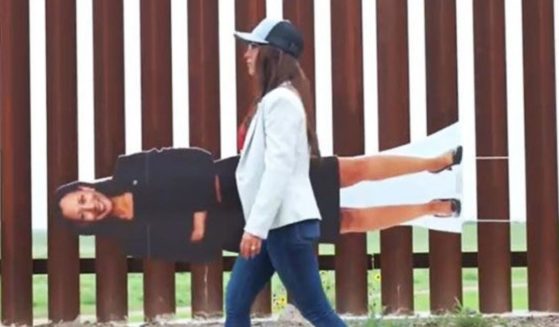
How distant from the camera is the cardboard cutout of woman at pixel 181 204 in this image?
5398mm

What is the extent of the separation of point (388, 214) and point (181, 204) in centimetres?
102

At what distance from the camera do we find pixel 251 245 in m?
3.73

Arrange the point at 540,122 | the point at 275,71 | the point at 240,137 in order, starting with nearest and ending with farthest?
the point at 275,71
the point at 240,137
the point at 540,122

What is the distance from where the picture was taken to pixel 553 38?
217 inches

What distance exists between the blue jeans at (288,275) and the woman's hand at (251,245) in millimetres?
77

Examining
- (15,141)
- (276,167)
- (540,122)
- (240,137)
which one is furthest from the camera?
(540,122)

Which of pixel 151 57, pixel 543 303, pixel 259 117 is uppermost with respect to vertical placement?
pixel 151 57

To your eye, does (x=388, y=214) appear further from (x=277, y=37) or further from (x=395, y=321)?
(x=277, y=37)

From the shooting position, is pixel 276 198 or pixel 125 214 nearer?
pixel 276 198

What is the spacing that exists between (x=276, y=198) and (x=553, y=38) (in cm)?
238

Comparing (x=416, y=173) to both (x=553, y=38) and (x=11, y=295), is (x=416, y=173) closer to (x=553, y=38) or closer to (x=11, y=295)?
(x=553, y=38)

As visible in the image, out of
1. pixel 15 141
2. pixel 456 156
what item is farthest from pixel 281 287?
pixel 15 141

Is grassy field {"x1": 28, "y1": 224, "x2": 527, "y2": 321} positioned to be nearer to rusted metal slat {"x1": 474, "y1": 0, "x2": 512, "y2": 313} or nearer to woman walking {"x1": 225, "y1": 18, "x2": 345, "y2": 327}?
rusted metal slat {"x1": 474, "y1": 0, "x2": 512, "y2": 313}

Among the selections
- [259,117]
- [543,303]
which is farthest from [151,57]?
[543,303]
